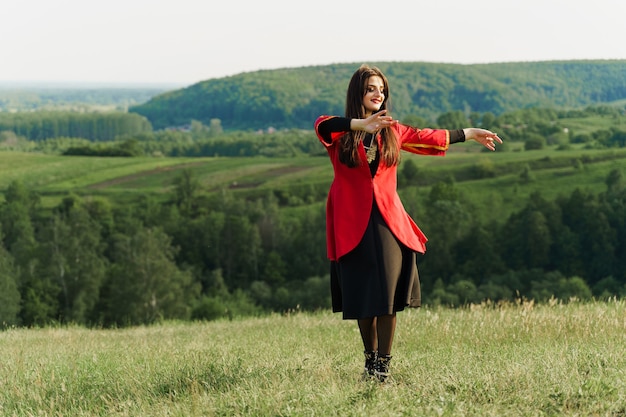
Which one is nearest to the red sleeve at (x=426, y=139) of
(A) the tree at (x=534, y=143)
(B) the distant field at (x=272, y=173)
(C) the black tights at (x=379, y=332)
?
(C) the black tights at (x=379, y=332)

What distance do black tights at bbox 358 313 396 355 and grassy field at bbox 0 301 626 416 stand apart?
0.79ft

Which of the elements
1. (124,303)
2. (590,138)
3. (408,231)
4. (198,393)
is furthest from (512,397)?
(590,138)

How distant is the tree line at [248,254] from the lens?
203 ft

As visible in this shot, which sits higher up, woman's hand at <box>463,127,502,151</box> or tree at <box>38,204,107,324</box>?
woman's hand at <box>463,127,502,151</box>

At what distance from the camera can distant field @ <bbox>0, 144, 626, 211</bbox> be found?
102562 mm

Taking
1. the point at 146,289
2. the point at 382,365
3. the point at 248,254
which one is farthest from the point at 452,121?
the point at 382,365

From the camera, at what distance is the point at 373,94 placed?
5.93 meters

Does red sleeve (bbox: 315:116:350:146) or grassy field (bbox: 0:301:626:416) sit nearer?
grassy field (bbox: 0:301:626:416)

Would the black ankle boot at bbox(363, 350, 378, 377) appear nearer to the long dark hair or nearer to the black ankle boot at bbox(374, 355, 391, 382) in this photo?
the black ankle boot at bbox(374, 355, 391, 382)

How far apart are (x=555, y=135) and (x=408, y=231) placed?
145 meters

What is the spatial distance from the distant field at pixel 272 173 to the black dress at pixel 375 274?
300 feet

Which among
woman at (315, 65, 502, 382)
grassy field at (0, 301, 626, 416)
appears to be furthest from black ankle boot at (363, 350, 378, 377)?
grassy field at (0, 301, 626, 416)

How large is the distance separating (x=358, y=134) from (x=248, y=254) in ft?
277

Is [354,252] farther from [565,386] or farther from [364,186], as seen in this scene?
[565,386]
